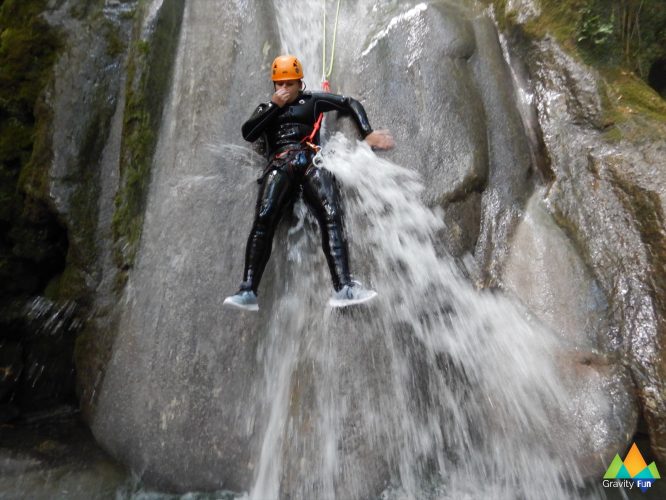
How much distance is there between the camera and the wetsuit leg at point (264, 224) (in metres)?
3.27

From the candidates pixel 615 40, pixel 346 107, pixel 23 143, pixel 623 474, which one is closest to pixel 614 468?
pixel 623 474

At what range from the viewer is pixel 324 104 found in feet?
12.8

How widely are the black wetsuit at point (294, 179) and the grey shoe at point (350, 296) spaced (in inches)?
2.1

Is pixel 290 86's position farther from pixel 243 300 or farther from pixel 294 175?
pixel 243 300

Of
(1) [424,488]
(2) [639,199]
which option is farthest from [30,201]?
(2) [639,199]

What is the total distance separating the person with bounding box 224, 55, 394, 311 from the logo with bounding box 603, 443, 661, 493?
1.93 meters

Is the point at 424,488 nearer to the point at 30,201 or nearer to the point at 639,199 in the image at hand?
the point at 639,199

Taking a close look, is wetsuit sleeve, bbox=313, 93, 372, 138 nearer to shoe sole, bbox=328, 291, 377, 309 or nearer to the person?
the person

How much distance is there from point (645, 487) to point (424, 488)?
1424mm

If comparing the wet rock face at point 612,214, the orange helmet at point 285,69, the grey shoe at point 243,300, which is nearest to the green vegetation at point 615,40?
the wet rock face at point 612,214

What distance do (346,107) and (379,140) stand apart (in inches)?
16.5

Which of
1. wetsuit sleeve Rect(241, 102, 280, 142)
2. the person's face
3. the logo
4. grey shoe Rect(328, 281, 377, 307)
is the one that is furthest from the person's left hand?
the logo

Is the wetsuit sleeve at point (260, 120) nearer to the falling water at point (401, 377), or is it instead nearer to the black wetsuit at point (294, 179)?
the black wetsuit at point (294, 179)

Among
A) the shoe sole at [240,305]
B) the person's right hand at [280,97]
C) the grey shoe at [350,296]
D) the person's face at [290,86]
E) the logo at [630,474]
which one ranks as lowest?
the logo at [630,474]
